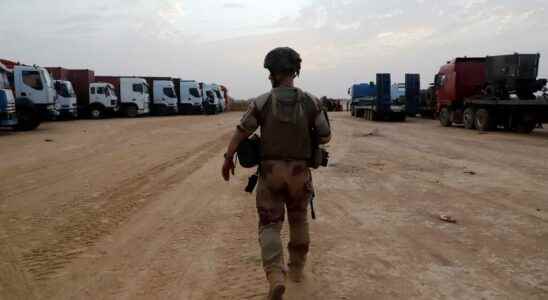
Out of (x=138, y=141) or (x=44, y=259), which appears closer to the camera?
(x=44, y=259)

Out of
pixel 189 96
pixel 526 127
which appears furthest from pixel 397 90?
pixel 189 96

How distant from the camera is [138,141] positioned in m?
15.3

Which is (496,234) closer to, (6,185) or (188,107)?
(6,185)

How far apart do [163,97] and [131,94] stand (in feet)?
10.3

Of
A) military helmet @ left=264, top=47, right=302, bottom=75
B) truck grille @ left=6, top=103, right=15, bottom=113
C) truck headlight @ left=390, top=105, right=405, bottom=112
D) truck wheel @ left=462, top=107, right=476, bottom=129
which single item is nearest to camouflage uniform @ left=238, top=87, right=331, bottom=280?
military helmet @ left=264, top=47, right=302, bottom=75

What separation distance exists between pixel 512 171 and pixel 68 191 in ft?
25.2

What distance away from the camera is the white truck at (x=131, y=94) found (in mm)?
32406

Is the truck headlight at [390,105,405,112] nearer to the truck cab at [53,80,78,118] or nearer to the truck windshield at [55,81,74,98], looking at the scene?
the truck cab at [53,80,78,118]

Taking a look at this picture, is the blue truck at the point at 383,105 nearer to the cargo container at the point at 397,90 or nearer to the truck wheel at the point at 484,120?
the cargo container at the point at 397,90

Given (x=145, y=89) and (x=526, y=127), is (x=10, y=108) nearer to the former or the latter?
(x=145, y=89)

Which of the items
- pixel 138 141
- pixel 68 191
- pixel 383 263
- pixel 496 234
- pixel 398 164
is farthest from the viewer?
pixel 138 141

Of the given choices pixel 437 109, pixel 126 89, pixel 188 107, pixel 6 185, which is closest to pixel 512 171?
pixel 6 185

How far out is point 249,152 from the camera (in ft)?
11.2

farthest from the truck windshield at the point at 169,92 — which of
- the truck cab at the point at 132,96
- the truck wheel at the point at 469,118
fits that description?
the truck wheel at the point at 469,118
